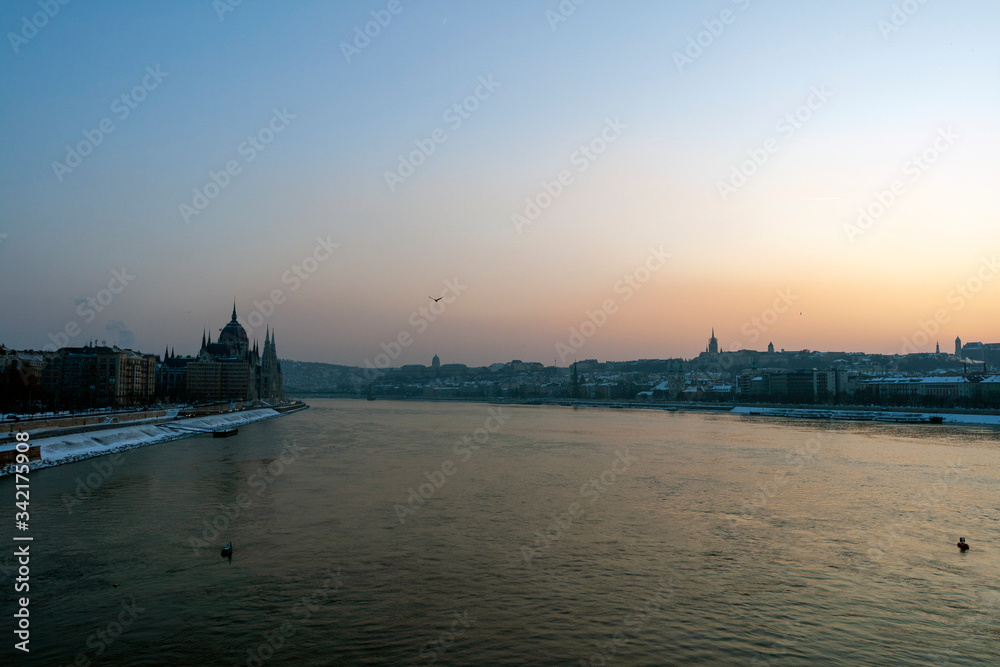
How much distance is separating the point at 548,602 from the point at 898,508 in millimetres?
14612

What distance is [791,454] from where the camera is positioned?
3831cm

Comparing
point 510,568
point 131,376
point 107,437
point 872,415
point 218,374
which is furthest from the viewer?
point 218,374

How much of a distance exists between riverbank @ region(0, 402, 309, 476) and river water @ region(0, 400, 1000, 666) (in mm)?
4505

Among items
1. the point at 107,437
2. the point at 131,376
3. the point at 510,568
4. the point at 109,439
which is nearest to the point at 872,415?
the point at 109,439

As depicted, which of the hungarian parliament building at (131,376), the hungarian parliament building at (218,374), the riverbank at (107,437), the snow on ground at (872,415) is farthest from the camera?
the hungarian parliament building at (218,374)

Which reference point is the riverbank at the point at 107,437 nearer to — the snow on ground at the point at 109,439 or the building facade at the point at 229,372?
the snow on ground at the point at 109,439

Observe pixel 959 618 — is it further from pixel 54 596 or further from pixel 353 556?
pixel 54 596

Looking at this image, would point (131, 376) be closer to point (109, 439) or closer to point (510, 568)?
point (109, 439)

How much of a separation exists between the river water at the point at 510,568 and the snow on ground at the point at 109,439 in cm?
406

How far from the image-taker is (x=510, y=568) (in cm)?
1438

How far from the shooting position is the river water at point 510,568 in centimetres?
1046

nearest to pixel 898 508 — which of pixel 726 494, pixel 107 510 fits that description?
pixel 726 494

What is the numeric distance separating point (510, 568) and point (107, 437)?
34.5 meters

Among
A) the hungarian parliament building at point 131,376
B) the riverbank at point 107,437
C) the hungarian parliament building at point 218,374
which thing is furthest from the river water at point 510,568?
the hungarian parliament building at point 218,374
